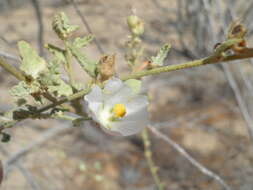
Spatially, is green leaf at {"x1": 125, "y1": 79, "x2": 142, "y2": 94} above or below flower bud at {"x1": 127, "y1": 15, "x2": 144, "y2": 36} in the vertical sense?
below

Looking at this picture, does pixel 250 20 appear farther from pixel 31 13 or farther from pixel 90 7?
pixel 31 13

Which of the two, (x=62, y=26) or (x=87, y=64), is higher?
(x=62, y=26)

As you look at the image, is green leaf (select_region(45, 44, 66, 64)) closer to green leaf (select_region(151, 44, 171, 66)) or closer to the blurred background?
green leaf (select_region(151, 44, 171, 66))

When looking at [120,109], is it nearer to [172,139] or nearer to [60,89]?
[60,89]

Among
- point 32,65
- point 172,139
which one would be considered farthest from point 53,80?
point 172,139

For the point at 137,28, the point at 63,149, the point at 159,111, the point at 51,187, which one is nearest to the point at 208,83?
the point at 159,111

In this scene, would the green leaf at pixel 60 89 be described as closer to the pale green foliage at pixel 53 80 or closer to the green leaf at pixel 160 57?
the pale green foliage at pixel 53 80

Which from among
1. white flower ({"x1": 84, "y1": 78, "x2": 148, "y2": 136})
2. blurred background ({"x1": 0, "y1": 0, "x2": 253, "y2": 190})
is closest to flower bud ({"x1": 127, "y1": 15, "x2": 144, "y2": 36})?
white flower ({"x1": 84, "y1": 78, "x2": 148, "y2": 136})

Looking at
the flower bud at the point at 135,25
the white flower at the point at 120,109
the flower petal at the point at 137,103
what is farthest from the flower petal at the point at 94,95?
the flower bud at the point at 135,25
